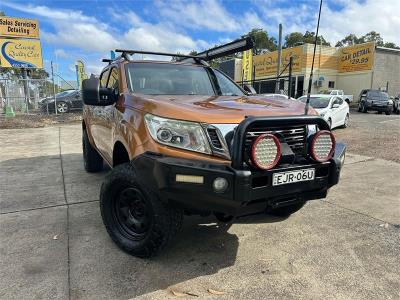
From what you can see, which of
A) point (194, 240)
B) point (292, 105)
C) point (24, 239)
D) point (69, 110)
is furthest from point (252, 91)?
point (69, 110)

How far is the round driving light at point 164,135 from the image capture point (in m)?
2.79

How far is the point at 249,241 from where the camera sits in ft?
12.0

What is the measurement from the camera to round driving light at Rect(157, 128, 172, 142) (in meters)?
2.79

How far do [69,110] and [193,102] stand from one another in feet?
63.1

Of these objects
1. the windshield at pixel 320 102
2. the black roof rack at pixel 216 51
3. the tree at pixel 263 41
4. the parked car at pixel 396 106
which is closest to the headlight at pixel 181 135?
the black roof rack at pixel 216 51

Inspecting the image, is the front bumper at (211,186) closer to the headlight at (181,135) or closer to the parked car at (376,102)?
the headlight at (181,135)

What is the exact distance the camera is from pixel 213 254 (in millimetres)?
3377

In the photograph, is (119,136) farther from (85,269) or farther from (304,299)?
(304,299)

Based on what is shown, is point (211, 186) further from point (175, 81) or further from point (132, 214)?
point (175, 81)

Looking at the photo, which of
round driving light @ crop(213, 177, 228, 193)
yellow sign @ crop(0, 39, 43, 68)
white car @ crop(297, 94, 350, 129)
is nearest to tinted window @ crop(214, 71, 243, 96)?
round driving light @ crop(213, 177, 228, 193)

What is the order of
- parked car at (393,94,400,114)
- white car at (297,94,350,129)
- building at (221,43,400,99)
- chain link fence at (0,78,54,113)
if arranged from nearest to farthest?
white car at (297,94,350,129) → chain link fence at (0,78,54,113) → parked car at (393,94,400,114) → building at (221,43,400,99)

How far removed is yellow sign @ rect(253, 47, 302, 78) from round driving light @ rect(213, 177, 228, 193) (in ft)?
104

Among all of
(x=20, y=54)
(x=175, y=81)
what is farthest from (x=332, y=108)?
(x=20, y=54)

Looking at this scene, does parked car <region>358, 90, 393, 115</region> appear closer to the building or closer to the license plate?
the building
